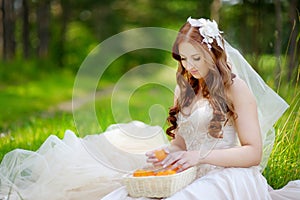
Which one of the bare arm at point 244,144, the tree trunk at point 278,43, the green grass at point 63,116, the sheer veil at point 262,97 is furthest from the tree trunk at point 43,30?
the bare arm at point 244,144

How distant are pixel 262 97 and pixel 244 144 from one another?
0.61 m

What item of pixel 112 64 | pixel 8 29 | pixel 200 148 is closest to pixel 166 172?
pixel 200 148

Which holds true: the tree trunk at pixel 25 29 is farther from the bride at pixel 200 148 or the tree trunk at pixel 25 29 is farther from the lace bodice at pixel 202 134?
the lace bodice at pixel 202 134

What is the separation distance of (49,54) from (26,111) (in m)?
6.50

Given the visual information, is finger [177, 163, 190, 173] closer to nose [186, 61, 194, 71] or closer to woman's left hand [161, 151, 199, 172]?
woman's left hand [161, 151, 199, 172]

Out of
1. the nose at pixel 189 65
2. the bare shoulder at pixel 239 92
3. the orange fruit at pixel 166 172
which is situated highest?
the nose at pixel 189 65

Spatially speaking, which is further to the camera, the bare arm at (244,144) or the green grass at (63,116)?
the green grass at (63,116)

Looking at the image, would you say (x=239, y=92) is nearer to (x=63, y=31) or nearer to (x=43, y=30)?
(x=43, y=30)

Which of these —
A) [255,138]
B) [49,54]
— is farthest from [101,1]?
[255,138]

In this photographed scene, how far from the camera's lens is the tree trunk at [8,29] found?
12133 mm

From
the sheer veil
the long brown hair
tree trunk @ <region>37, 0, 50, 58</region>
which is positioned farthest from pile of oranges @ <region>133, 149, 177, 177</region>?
tree trunk @ <region>37, 0, 50, 58</region>

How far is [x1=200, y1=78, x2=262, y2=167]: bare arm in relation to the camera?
294 centimetres

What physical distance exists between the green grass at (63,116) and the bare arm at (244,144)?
0.91 m

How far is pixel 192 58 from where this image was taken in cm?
298
